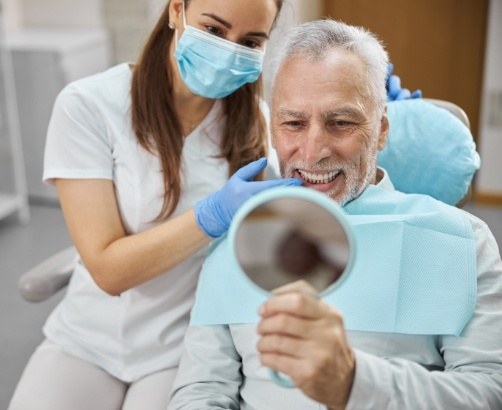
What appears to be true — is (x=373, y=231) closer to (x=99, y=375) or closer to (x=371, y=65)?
(x=371, y=65)

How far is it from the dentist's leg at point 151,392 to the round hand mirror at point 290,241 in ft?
→ 2.53

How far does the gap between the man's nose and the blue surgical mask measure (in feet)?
1.21

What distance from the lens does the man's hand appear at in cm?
87

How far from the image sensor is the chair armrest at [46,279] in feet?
5.66

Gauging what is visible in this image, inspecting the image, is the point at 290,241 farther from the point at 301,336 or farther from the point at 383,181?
the point at 383,181

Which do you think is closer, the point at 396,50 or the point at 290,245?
the point at 290,245

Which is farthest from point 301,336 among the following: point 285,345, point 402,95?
point 402,95

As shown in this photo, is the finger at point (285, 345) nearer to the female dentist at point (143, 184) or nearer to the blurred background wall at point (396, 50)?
the female dentist at point (143, 184)

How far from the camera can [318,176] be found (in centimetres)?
132

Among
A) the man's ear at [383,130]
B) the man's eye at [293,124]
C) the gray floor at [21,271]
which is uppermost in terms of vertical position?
the man's eye at [293,124]

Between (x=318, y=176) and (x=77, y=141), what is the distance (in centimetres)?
55

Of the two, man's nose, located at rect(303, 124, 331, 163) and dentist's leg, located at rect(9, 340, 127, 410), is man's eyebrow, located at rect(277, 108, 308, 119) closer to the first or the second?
man's nose, located at rect(303, 124, 331, 163)

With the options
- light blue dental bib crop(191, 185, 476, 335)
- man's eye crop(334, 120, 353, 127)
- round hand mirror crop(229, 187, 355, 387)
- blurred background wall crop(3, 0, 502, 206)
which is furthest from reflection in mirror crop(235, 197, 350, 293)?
blurred background wall crop(3, 0, 502, 206)

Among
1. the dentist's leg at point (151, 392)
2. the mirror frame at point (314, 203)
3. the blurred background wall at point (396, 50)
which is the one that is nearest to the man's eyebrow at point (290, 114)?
the mirror frame at point (314, 203)
